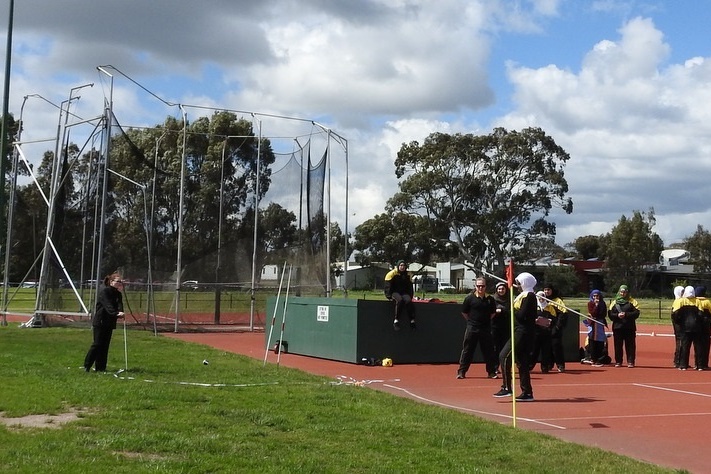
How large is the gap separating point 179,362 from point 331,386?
14.2ft

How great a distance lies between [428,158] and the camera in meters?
60.8

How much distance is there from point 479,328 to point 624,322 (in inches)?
183

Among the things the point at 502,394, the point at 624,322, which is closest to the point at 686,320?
the point at 624,322

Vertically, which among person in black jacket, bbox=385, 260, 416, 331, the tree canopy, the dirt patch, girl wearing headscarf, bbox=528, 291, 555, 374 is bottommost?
the dirt patch

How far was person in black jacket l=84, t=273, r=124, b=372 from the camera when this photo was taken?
13648 millimetres

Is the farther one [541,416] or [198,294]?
[198,294]

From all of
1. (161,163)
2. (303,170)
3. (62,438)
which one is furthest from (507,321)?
(161,163)

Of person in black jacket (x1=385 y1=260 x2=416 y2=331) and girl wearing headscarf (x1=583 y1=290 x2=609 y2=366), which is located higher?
person in black jacket (x1=385 y1=260 x2=416 y2=331)

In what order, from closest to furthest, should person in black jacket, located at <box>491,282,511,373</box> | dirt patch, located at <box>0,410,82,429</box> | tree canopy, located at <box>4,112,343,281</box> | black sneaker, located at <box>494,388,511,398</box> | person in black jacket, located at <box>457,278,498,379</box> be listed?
1. dirt patch, located at <box>0,410,82,429</box>
2. black sneaker, located at <box>494,388,511,398</box>
3. person in black jacket, located at <box>491,282,511,373</box>
4. person in black jacket, located at <box>457,278,498,379</box>
5. tree canopy, located at <box>4,112,343,281</box>

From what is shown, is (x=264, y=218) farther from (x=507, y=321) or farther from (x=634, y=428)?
(x=634, y=428)

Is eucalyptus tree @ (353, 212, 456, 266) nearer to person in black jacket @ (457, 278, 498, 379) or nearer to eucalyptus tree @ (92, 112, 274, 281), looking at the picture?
eucalyptus tree @ (92, 112, 274, 281)

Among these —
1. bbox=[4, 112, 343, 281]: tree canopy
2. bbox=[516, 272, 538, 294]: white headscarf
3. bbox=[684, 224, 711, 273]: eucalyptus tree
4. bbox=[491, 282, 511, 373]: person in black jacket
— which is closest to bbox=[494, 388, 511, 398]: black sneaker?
bbox=[516, 272, 538, 294]: white headscarf

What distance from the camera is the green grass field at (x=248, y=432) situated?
7031 millimetres

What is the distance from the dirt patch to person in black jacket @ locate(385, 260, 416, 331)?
355 inches
